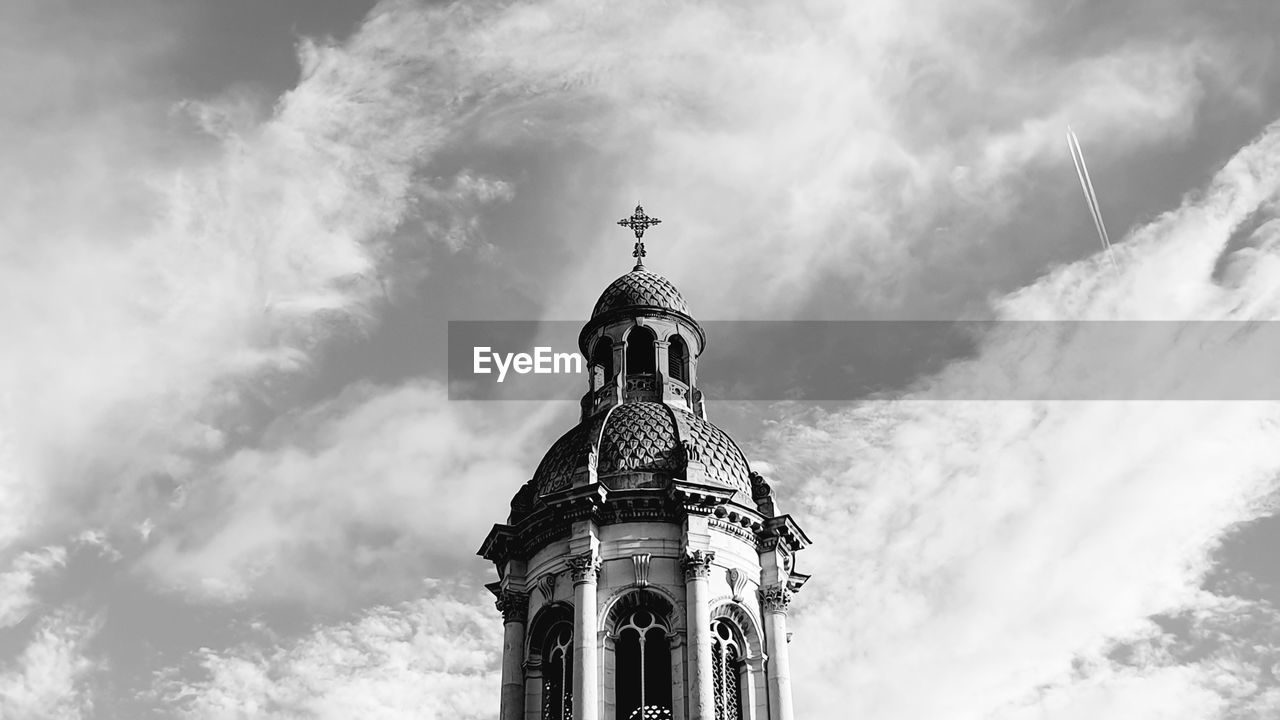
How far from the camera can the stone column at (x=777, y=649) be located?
39.2 m

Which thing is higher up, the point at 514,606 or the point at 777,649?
the point at 514,606

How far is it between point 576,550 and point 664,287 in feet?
37.0

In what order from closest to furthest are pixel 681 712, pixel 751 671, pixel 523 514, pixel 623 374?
pixel 681 712 → pixel 751 671 → pixel 523 514 → pixel 623 374

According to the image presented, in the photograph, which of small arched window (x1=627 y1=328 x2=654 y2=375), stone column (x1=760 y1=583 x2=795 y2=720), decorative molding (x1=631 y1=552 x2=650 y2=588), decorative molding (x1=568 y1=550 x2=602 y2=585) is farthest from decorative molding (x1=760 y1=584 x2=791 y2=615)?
small arched window (x1=627 y1=328 x2=654 y2=375)

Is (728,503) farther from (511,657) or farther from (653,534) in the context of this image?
(511,657)

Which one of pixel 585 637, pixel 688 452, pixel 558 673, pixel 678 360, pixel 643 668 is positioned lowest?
pixel 643 668

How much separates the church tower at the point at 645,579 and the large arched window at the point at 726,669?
4 cm

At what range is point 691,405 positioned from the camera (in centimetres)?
4566

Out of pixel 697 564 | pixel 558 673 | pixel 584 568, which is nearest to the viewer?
pixel 697 564

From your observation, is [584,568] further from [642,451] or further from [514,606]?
[642,451]

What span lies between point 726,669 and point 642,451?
6.88 metres

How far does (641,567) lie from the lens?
39.8 metres

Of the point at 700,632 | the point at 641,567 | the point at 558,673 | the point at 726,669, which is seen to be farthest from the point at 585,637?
the point at 726,669

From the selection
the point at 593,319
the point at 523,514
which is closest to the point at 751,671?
the point at 523,514
